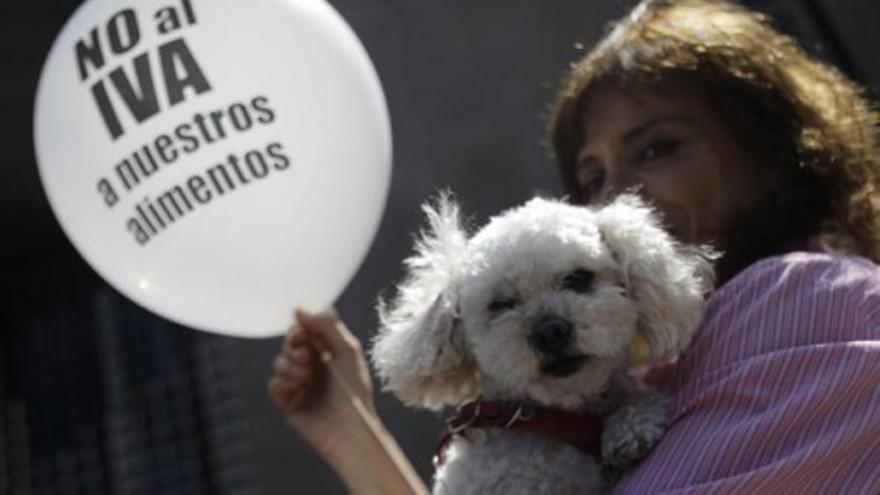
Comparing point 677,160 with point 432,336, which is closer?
point 432,336

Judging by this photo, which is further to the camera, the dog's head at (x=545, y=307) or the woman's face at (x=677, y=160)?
the woman's face at (x=677, y=160)

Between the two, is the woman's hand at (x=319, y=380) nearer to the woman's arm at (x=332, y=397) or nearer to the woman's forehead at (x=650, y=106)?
the woman's arm at (x=332, y=397)

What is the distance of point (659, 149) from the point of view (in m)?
1.83

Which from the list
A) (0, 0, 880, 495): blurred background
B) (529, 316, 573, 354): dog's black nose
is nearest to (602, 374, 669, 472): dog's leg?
(529, 316, 573, 354): dog's black nose

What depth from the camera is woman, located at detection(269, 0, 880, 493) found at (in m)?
1.33

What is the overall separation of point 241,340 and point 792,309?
8.06ft

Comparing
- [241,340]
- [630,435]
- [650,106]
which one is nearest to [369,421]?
[630,435]

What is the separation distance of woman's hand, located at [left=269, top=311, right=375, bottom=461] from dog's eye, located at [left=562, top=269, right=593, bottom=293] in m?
0.35

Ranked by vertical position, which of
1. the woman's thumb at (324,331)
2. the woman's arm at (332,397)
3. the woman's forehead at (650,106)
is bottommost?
the woman's arm at (332,397)

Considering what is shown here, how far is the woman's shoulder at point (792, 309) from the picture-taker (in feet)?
4.54

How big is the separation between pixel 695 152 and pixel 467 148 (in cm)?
214

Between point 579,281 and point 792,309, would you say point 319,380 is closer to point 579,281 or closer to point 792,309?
point 579,281

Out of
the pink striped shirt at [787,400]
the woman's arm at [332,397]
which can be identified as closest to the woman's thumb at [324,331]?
the woman's arm at [332,397]

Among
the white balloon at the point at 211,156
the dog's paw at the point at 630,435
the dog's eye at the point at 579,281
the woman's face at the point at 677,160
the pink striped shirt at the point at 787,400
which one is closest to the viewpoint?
the pink striped shirt at the point at 787,400
